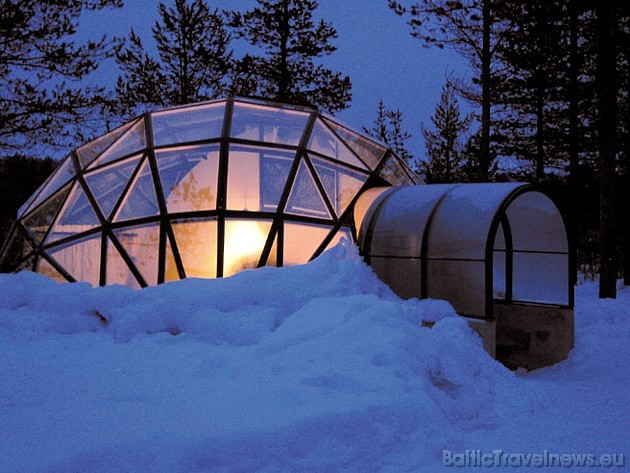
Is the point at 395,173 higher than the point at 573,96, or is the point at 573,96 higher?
the point at 573,96

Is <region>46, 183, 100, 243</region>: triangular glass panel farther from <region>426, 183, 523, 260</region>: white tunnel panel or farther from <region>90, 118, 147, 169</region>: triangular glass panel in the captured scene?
<region>426, 183, 523, 260</region>: white tunnel panel

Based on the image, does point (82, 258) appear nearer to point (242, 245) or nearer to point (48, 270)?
point (48, 270)

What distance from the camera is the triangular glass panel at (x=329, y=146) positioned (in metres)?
10.9

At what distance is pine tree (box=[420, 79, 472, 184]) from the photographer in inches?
1512

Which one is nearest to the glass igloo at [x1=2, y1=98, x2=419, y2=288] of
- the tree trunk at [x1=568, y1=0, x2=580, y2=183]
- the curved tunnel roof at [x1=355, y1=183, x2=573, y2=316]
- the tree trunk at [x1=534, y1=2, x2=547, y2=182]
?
the curved tunnel roof at [x1=355, y1=183, x2=573, y2=316]

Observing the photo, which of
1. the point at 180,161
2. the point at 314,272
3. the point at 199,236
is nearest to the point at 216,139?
the point at 180,161

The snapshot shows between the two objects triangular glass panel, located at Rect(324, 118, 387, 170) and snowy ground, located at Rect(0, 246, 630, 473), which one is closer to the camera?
snowy ground, located at Rect(0, 246, 630, 473)

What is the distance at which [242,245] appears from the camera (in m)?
9.34

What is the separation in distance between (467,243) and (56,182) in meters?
9.67

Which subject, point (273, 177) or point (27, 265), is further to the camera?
point (27, 265)

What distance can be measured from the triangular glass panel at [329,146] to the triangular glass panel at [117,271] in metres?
4.49

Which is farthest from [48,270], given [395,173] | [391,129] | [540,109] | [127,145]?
[391,129]

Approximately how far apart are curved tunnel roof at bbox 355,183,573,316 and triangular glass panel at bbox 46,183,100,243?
18.3 feet

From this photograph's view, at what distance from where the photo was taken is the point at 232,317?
7.27 m
